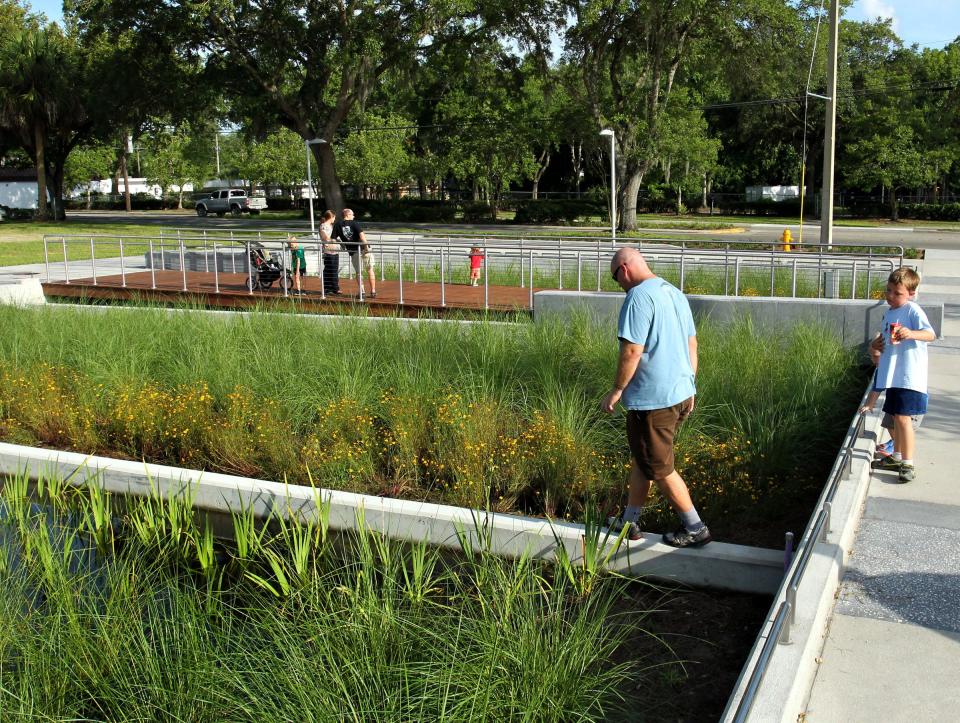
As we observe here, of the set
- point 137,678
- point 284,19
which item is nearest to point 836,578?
point 137,678

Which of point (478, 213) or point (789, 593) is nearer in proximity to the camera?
point (789, 593)

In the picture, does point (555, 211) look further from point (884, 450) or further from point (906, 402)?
point (906, 402)

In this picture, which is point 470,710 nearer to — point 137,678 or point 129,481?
point 137,678

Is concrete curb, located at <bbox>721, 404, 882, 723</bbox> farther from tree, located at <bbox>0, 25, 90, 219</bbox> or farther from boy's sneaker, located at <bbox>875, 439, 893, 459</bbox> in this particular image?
tree, located at <bbox>0, 25, 90, 219</bbox>

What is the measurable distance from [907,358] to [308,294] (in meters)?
11.4

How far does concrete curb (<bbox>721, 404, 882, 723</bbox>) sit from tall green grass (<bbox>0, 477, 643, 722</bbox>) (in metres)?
0.65

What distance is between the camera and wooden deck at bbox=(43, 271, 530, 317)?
14.7m

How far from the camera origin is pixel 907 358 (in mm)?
6957

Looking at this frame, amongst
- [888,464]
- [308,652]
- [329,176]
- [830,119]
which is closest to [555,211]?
[329,176]

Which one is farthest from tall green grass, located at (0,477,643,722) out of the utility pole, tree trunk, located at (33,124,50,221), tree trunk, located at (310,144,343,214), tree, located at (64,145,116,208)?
tree, located at (64,145,116,208)

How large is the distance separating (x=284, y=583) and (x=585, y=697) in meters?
1.73

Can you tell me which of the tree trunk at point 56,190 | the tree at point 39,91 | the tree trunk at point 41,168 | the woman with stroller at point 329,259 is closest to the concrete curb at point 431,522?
the woman with stroller at point 329,259

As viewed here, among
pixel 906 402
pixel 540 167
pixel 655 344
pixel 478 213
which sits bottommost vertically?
pixel 906 402

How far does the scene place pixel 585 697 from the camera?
407 cm
